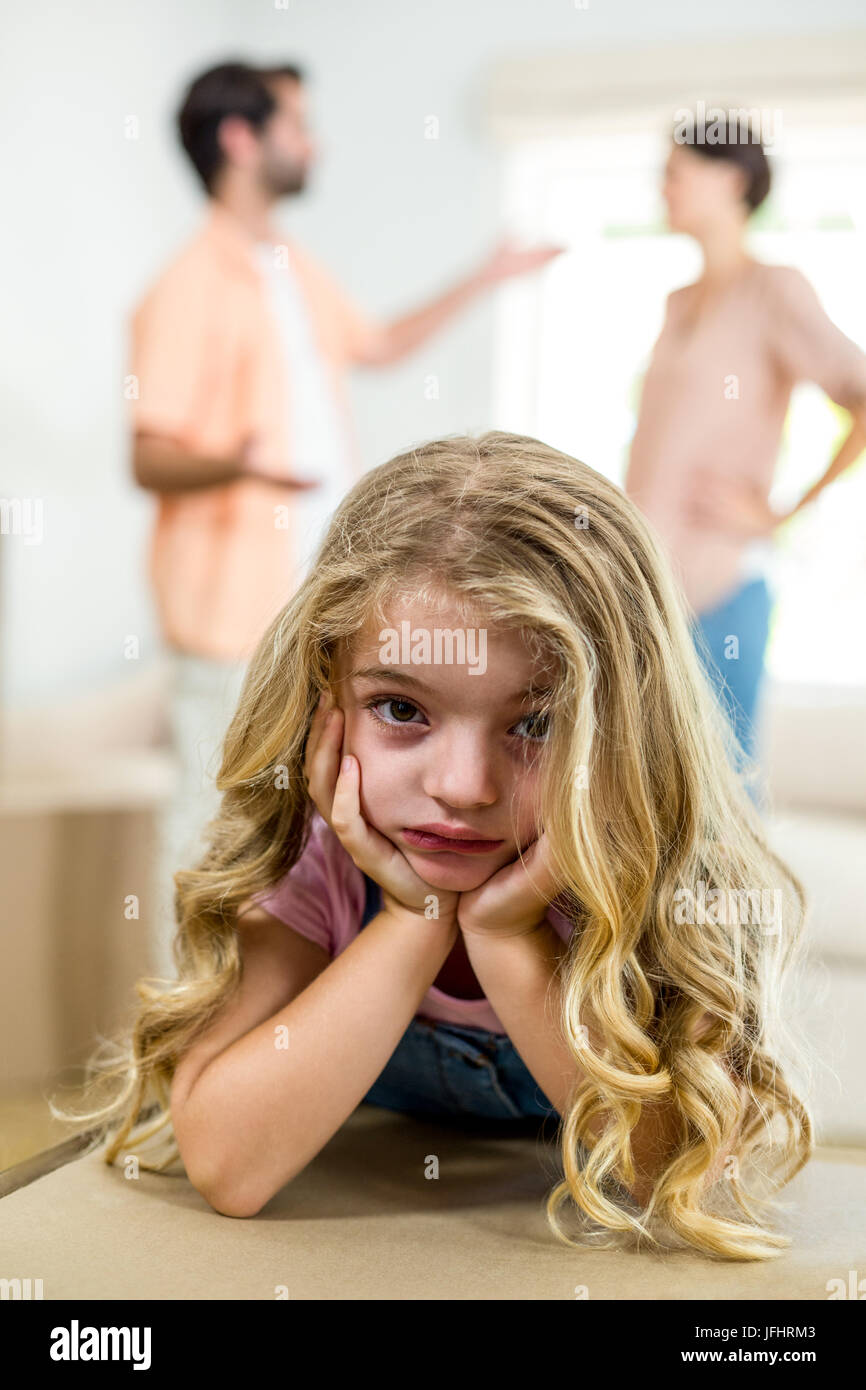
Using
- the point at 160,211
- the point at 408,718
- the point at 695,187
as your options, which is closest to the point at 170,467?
the point at 695,187

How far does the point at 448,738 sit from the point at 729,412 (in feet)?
4.04

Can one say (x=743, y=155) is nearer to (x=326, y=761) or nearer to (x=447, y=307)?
(x=447, y=307)

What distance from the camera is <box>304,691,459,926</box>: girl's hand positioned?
0.79m

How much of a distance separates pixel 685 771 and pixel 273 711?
265mm

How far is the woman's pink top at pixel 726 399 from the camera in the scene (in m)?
1.80

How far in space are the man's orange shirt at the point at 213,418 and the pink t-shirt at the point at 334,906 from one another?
1.02 m

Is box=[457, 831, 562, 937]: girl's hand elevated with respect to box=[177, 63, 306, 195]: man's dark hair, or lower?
lower

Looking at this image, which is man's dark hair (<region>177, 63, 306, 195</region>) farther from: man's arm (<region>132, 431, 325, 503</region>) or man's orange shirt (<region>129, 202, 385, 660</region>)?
man's arm (<region>132, 431, 325, 503</region>)

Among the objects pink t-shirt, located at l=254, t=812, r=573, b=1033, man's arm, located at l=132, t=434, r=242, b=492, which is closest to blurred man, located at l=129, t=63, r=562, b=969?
man's arm, located at l=132, t=434, r=242, b=492

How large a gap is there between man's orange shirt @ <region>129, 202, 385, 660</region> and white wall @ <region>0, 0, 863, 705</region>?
1.06m

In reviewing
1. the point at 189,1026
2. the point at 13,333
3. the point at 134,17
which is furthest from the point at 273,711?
the point at 134,17

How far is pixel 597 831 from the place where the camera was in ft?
2.59

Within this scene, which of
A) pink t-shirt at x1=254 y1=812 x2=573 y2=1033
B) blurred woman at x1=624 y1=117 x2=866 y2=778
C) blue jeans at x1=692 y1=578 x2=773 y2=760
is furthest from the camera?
blurred woman at x1=624 y1=117 x2=866 y2=778

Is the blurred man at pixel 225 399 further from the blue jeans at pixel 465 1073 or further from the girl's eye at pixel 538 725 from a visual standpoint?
the girl's eye at pixel 538 725
